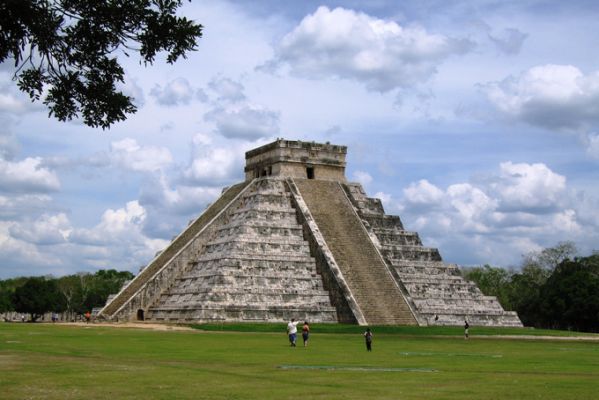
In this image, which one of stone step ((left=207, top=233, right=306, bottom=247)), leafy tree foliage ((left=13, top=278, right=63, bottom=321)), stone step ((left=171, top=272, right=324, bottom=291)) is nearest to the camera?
stone step ((left=171, top=272, right=324, bottom=291))

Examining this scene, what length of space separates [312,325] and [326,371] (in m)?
21.0

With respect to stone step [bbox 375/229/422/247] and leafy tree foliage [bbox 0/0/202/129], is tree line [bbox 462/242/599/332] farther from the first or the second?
leafy tree foliage [bbox 0/0/202/129]

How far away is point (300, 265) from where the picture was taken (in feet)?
146

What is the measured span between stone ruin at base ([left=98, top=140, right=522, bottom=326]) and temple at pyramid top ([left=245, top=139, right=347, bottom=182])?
66 millimetres

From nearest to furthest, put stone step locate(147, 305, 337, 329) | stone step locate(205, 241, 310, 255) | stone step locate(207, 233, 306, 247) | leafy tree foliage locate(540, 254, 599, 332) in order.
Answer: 1. stone step locate(147, 305, 337, 329)
2. stone step locate(205, 241, 310, 255)
3. stone step locate(207, 233, 306, 247)
4. leafy tree foliage locate(540, 254, 599, 332)

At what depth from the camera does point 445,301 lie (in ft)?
150

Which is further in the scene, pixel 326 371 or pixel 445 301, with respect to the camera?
pixel 445 301

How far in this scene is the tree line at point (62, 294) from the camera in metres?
80.3

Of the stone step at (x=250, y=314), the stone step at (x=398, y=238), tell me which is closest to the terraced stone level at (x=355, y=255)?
the stone step at (x=398, y=238)

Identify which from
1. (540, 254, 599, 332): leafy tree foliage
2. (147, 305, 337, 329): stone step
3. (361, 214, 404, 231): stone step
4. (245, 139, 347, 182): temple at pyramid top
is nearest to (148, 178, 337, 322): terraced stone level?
(147, 305, 337, 329): stone step

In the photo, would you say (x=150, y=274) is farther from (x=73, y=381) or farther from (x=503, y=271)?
(x=503, y=271)

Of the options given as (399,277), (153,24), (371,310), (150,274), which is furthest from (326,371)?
(150,274)

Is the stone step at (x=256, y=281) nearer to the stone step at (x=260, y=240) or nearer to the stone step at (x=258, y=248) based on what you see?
the stone step at (x=258, y=248)

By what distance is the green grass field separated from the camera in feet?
49.8
